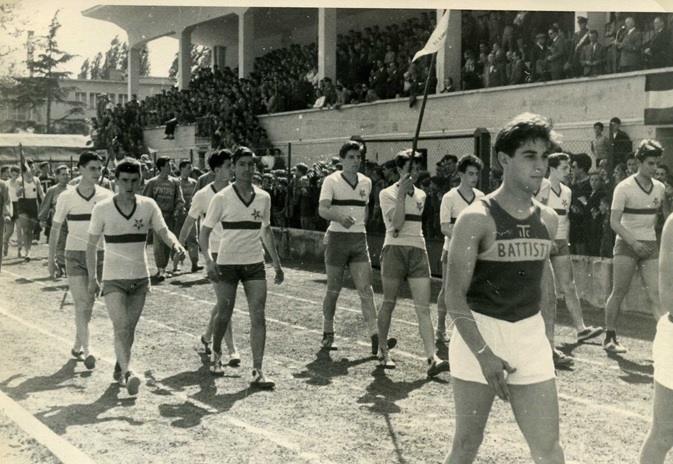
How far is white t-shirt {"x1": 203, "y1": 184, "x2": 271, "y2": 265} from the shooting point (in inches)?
231

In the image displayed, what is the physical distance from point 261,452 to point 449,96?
7.99 meters

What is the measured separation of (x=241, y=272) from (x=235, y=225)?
0.33 meters

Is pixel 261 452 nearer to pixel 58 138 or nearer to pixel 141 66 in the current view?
pixel 58 138

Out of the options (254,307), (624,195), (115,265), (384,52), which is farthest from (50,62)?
(384,52)

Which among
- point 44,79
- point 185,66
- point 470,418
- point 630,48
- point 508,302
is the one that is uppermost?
point 630,48

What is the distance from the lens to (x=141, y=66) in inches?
265

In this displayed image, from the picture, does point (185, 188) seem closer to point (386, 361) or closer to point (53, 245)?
point (53, 245)

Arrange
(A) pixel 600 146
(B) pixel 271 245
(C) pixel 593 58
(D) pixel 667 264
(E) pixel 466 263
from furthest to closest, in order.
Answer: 1. (C) pixel 593 58
2. (A) pixel 600 146
3. (B) pixel 271 245
4. (D) pixel 667 264
5. (E) pixel 466 263

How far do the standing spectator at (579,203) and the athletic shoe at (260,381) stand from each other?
3.73 metres

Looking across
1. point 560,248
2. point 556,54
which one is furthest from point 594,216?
point 556,54

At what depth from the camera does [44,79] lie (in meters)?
5.27

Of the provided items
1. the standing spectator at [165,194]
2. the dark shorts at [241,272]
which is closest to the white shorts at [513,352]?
the dark shorts at [241,272]

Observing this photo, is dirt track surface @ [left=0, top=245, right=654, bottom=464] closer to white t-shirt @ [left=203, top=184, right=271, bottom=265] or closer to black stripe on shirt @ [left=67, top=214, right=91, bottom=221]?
black stripe on shirt @ [left=67, top=214, right=91, bottom=221]

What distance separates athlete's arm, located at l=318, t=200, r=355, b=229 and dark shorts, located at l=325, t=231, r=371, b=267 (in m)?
0.17
